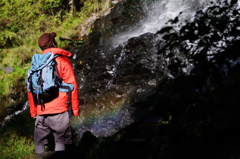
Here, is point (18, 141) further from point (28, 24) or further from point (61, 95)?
point (28, 24)

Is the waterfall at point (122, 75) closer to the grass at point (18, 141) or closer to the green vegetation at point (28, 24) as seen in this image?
the grass at point (18, 141)

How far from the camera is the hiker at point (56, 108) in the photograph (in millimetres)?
3725

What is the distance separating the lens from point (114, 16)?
1152cm

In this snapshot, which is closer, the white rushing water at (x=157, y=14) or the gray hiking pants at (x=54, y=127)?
the gray hiking pants at (x=54, y=127)

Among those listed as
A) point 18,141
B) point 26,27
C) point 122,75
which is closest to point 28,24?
point 26,27

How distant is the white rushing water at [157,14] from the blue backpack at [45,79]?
19.7 ft

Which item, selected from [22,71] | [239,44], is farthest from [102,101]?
[239,44]

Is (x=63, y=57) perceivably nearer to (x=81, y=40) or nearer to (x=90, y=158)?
(x=90, y=158)

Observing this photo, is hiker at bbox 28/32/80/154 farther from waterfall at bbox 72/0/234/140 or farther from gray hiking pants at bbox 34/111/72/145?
waterfall at bbox 72/0/234/140

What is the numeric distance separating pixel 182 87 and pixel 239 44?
29.0 inches

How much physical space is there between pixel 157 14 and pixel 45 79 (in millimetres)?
7828

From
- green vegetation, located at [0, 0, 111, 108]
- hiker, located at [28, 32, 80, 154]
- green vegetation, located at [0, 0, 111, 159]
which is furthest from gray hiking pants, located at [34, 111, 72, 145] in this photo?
green vegetation, located at [0, 0, 111, 108]

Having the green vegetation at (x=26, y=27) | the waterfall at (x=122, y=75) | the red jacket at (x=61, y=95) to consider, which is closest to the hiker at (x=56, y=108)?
the red jacket at (x=61, y=95)

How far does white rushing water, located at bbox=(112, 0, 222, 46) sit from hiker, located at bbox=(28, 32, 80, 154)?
5875 mm
